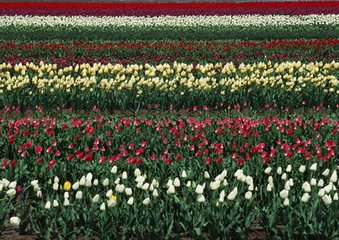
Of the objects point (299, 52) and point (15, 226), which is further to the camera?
point (299, 52)

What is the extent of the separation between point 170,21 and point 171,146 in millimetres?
17459

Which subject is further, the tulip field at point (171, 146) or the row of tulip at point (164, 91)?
the row of tulip at point (164, 91)

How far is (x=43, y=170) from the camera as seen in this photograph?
5.98 meters

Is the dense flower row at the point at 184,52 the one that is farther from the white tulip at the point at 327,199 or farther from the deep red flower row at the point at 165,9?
the deep red flower row at the point at 165,9

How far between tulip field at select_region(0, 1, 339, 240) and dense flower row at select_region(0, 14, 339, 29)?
7.43 metres

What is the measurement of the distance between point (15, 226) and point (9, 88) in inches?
196

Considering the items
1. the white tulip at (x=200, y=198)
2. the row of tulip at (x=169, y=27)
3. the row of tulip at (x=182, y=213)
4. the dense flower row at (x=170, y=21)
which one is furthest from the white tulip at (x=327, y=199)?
the dense flower row at (x=170, y=21)

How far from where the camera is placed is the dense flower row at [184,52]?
13750mm

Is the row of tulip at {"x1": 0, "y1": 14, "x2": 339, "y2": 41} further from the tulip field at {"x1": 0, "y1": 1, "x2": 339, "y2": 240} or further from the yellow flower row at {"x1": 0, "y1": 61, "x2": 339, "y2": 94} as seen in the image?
the yellow flower row at {"x1": 0, "y1": 61, "x2": 339, "y2": 94}

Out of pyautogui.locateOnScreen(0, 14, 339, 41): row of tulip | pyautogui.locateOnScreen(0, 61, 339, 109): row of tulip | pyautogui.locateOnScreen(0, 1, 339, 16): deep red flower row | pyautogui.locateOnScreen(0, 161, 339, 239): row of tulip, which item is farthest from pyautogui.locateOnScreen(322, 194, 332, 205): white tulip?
pyautogui.locateOnScreen(0, 1, 339, 16): deep red flower row

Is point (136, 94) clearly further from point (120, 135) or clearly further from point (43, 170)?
point (43, 170)

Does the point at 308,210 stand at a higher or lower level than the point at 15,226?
higher

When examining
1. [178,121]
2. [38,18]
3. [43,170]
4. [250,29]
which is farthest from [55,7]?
[43,170]

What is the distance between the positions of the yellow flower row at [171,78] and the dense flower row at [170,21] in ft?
36.7
